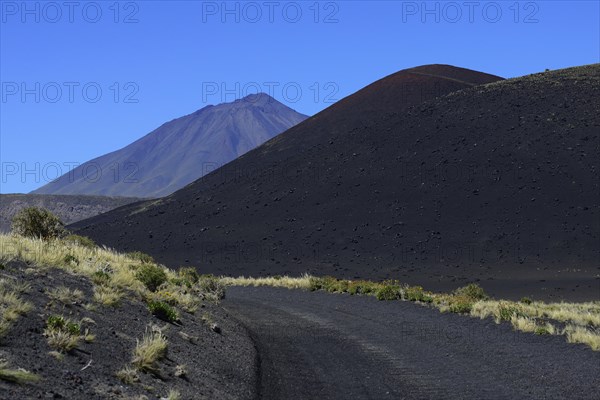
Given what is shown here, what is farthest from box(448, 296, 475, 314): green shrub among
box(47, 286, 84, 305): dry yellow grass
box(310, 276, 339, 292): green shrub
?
box(47, 286, 84, 305): dry yellow grass

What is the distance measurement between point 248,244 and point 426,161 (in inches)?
858

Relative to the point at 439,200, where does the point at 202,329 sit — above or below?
below

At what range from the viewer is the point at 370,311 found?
22500mm

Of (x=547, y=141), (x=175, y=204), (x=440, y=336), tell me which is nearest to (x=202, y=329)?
(x=440, y=336)

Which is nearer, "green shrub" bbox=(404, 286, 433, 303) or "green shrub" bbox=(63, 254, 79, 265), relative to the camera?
"green shrub" bbox=(63, 254, 79, 265)

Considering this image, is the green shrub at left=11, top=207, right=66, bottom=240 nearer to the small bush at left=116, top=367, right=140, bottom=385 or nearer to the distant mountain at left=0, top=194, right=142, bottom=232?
the small bush at left=116, top=367, right=140, bottom=385

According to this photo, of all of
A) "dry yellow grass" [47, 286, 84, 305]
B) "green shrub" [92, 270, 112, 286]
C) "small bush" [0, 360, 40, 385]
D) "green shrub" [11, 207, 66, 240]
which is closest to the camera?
"small bush" [0, 360, 40, 385]

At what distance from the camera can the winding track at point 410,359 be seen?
11195 mm

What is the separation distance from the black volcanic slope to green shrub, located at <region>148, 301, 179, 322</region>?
3388 centimetres

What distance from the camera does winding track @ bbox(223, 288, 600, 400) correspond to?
441 inches

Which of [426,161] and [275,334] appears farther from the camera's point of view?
[426,161]

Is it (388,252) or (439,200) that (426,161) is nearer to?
(439,200)

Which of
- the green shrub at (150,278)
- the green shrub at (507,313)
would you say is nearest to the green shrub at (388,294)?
the green shrub at (507,313)

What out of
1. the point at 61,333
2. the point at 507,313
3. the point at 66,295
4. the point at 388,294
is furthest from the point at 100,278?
the point at 388,294
